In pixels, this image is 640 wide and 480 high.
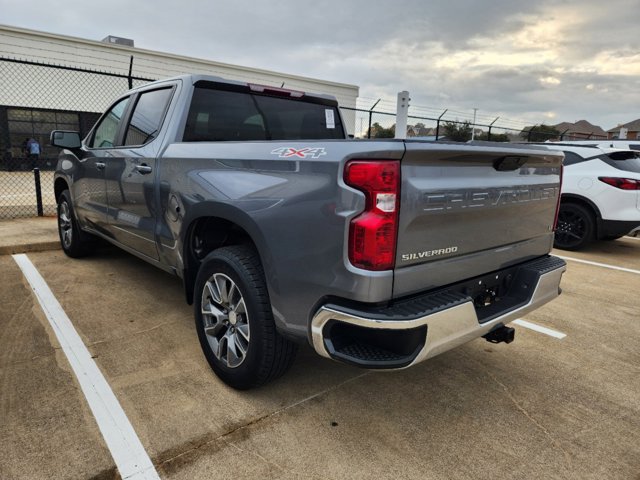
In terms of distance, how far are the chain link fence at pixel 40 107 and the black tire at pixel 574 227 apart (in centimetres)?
1564

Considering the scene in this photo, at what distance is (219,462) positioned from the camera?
2158 millimetres

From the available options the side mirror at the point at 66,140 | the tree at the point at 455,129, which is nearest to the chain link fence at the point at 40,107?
the tree at the point at 455,129

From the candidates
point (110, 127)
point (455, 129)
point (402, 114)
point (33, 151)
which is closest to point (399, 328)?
point (110, 127)

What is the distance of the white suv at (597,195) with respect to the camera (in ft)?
22.0

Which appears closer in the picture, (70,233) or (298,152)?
(298,152)

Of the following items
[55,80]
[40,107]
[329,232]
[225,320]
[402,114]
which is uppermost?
[55,80]

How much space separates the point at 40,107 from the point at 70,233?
16177mm

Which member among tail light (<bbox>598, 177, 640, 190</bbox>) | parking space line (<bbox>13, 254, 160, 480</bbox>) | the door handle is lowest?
parking space line (<bbox>13, 254, 160, 480</bbox>)

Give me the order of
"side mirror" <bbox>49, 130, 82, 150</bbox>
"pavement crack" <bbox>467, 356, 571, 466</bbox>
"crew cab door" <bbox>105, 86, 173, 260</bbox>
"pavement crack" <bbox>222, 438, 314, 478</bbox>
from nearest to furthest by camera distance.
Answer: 1. "pavement crack" <bbox>222, 438, 314, 478</bbox>
2. "pavement crack" <bbox>467, 356, 571, 466</bbox>
3. "crew cab door" <bbox>105, 86, 173, 260</bbox>
4. "side mirror" <bbox>49, 130, 82, 150</bbox>

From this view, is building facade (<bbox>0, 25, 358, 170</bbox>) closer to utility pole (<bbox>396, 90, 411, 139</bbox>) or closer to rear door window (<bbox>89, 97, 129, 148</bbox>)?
utility pole (<bbox>396, 90, 411, 139</bbox>)

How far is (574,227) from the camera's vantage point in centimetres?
723

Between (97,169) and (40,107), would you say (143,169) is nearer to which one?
(97,169)

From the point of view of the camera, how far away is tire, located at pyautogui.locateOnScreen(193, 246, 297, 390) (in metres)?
2.45

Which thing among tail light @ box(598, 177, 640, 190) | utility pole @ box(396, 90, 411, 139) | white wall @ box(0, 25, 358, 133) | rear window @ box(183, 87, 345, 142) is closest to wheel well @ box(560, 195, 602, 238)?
tail light @ box(598, 177, 640, 190)
